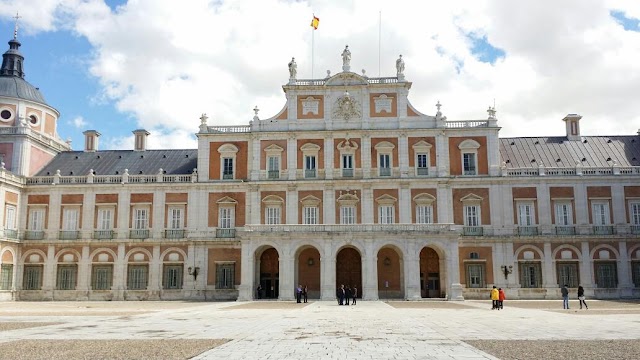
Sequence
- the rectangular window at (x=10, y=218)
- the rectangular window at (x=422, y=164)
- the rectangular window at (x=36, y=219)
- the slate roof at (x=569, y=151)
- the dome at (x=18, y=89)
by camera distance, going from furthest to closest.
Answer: the dome at (x=18, y=89)
the slate roof at (x=569, y=151)
the rectangular window at (x=36, y=219)
the rectangular window at (x=422, y=164)
the rectangular window at (x=10, y=218)

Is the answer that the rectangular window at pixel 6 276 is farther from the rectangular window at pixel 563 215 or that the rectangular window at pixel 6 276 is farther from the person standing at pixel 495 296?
the rectangular window at pixel 563 215

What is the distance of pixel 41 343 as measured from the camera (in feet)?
59.7

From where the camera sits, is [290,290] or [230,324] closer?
[230,324]

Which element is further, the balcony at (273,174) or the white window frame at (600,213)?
the balcony at (273,174)

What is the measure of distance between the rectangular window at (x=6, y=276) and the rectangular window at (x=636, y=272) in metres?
49.7

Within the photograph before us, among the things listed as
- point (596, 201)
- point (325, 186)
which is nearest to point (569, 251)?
point (596, 201)

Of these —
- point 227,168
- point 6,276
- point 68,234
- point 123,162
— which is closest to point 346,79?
point 227,168

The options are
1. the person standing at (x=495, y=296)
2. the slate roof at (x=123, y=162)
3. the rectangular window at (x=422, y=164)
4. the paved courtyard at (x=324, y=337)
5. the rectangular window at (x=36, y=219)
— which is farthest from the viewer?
the slate roof at (x=123, y=162)

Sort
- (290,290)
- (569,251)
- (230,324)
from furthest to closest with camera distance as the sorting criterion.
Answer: (569,251), (290,290), (230,324)

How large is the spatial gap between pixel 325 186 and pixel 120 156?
822 inches

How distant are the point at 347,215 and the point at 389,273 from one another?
18.8 ft

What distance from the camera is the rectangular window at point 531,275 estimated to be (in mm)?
49537

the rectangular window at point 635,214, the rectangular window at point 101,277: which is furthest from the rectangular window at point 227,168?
the rectangular window at point 635,214

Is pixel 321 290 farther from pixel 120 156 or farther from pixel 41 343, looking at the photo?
pixel 41 343
